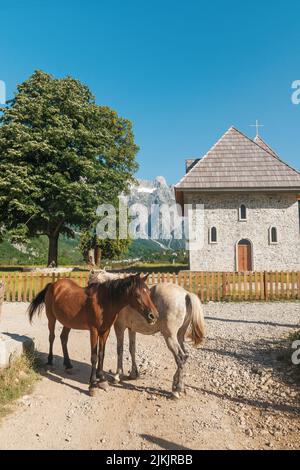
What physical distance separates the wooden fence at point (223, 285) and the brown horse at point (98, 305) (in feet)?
26.9

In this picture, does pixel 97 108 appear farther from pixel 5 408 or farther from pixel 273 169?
pixel 5 408

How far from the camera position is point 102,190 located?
22953 mm

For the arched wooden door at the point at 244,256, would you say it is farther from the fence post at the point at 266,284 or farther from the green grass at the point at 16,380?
the green grass at the point at 16,380

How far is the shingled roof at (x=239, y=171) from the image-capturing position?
70.0ft

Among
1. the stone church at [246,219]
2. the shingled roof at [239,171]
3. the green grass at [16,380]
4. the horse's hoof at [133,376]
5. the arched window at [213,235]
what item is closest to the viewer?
the green grass at [16,380]

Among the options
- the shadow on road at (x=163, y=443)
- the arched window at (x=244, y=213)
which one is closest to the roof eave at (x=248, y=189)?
the arched window at (x=244, y=213)

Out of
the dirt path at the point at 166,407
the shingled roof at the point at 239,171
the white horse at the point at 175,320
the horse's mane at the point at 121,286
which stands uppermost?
the shingled roof at the point at 239,171

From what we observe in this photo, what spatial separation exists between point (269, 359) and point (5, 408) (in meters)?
5.00

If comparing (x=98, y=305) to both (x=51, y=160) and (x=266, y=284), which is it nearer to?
(x=266, y=284)

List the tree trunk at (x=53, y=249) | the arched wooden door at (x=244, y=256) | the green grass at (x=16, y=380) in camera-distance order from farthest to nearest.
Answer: the tree trunk at (x=53, y=249) < the arched wooden door at (x=244, y=256) < the green grass at (x=16, y=380)

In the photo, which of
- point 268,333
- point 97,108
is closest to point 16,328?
point 268,333

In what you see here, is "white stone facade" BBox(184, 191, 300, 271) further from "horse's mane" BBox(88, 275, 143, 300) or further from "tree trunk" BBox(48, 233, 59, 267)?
"horse's mane" BBox(88, 275, 143, 300)

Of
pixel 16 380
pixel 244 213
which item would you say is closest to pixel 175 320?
pixel 16 380

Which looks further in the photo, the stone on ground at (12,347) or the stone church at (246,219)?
the stone church at (246,219)
